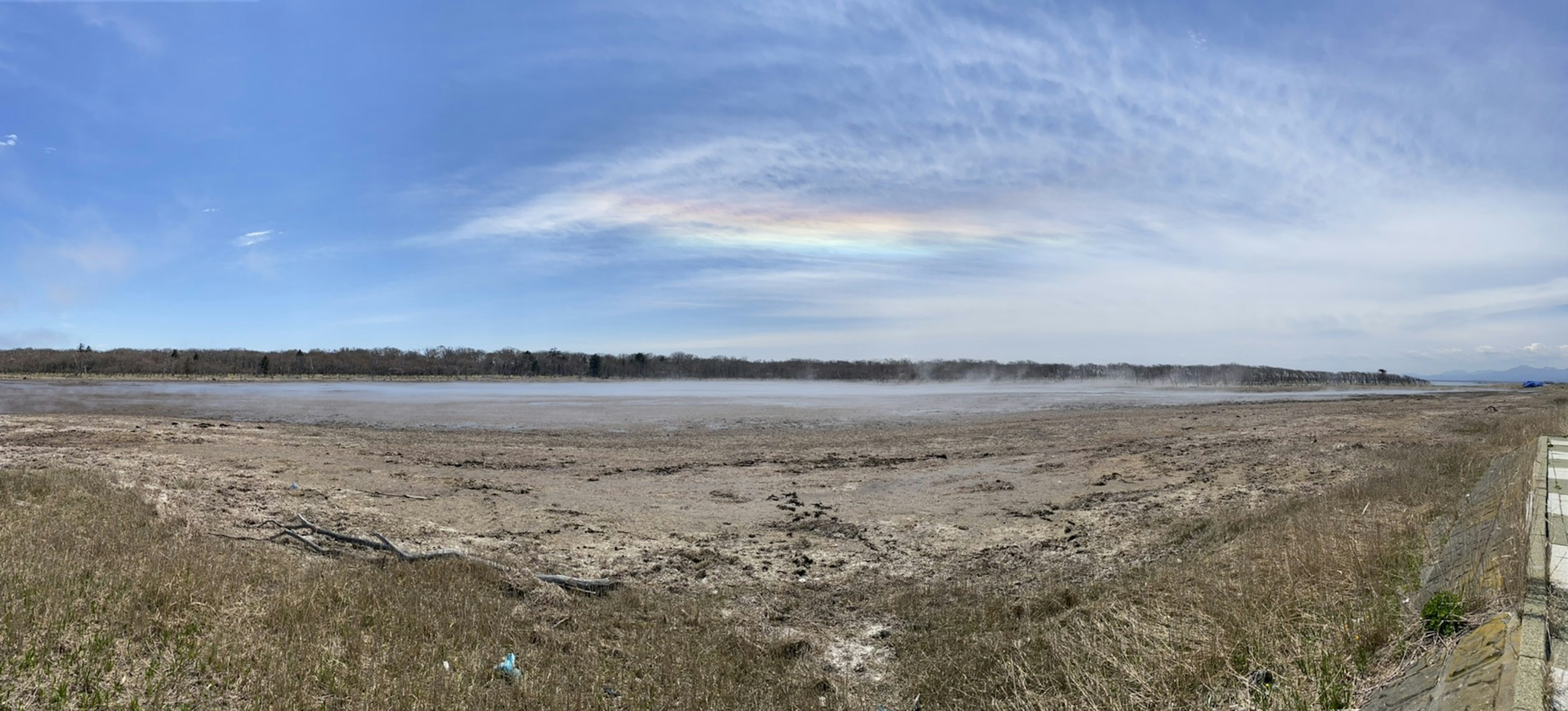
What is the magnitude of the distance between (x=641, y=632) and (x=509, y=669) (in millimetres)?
1819

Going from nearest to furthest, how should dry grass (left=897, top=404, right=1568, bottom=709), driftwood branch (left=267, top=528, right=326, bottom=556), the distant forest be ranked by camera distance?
dry grass (left=897, top=404, right=1568, bottom=709)
driftwood branch (left=267, top=528, right=326, bottom=556)
the distant forest

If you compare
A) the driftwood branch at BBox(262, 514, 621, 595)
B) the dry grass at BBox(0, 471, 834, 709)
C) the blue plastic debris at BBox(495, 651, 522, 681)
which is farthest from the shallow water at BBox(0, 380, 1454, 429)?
the blue plastic debris at BBox(495, 651, 522, 681)

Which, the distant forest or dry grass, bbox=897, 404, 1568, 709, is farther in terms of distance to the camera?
the distant forest

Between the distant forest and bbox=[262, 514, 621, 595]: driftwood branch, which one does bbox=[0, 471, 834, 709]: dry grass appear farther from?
the distant forest

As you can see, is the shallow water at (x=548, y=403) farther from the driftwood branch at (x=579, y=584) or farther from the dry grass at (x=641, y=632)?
the dry grass at (x=641, y=632)

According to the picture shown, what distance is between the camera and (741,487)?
18.1 meters

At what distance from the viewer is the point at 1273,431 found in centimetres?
2794

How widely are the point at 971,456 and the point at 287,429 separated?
26.3 metres

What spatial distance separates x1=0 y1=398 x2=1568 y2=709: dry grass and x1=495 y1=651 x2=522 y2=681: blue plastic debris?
11cm

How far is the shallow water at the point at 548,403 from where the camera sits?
1422 inches

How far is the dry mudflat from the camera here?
11844 millimetres

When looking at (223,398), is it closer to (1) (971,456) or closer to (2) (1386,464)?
(1) (971,456)

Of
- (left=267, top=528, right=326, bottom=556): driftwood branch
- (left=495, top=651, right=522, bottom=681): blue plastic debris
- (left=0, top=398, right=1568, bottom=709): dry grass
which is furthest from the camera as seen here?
(left=267, top=528, right=326, bottom=556): driftwood branch

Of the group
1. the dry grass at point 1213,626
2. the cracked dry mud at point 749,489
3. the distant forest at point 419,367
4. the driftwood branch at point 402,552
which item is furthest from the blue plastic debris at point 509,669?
the distant forest at point 419,367
